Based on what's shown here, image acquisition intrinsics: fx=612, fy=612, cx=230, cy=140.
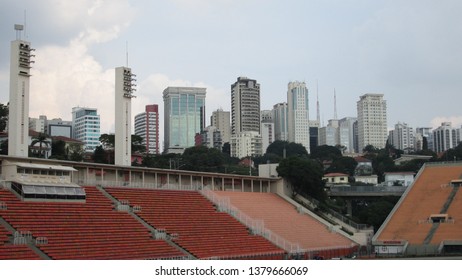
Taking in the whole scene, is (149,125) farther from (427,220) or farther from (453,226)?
(453,226)

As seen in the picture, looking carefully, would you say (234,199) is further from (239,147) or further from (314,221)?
(239,147)

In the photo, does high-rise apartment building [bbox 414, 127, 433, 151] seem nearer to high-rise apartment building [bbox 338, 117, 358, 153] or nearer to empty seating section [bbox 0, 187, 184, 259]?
high-rise apartment building [bbox 338, 117, 358, 153]

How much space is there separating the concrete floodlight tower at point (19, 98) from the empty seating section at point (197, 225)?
4.56 metres

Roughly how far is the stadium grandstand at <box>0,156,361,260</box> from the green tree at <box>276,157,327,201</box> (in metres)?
3.68

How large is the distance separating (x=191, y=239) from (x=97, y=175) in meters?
6.78

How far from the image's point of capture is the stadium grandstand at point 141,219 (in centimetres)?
2198

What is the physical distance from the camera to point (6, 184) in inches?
968

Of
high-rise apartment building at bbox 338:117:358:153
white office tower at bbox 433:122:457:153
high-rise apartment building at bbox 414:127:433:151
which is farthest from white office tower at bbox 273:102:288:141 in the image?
white office tower at bbox 433:122:457:153

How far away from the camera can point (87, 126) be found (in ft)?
484

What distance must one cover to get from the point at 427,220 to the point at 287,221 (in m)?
8.32

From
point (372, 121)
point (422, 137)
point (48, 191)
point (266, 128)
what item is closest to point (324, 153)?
point (422, 137)

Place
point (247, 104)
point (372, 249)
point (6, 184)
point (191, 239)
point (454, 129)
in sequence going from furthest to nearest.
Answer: point (247, 104) → point (454, 129) → point (372, 249) → point (191, 239) → point (6, 184)

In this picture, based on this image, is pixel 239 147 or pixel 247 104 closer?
pixel 239 147

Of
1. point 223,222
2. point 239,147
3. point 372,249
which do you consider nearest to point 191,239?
point 223,222
